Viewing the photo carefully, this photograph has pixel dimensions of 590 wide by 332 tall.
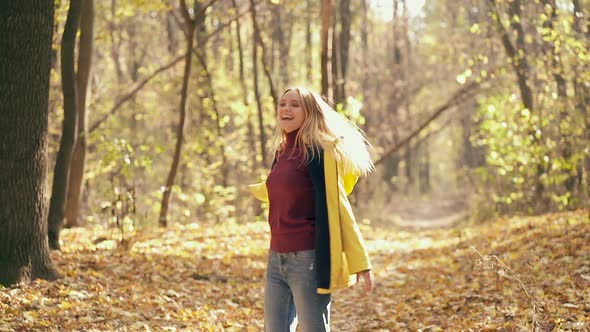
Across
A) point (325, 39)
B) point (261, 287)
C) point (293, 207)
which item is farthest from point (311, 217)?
point (325, 39)

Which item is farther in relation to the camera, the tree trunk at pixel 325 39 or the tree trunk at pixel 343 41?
the tree trunk at pixel 343 41

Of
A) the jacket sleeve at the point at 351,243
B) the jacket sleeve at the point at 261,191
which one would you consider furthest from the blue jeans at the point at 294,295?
the jacket sleeve at the point at 261,191

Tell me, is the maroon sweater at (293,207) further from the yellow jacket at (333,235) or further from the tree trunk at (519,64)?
the tree trunk at (519,64)

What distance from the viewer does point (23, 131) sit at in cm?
683

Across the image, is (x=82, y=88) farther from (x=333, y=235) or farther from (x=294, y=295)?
(x=333, y=235)

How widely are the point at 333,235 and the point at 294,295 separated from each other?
0.45 metres

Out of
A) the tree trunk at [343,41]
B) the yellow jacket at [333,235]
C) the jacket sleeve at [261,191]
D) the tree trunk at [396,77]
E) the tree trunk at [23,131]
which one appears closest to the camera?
Result: the yellow jacket at [333,235]

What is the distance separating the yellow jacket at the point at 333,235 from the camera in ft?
13.0

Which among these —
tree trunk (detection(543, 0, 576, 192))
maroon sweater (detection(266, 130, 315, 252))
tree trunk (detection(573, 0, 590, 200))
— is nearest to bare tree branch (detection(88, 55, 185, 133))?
tree trunk (detection(543, 0, 576, 192))

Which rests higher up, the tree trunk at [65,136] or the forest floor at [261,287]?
the tree trunk at [65,136]

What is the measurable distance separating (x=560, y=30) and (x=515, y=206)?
587 centimetres

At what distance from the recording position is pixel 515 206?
16859 millimetres

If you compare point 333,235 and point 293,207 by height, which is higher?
point 293,207

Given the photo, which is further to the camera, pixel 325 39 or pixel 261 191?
pixel 325 39
